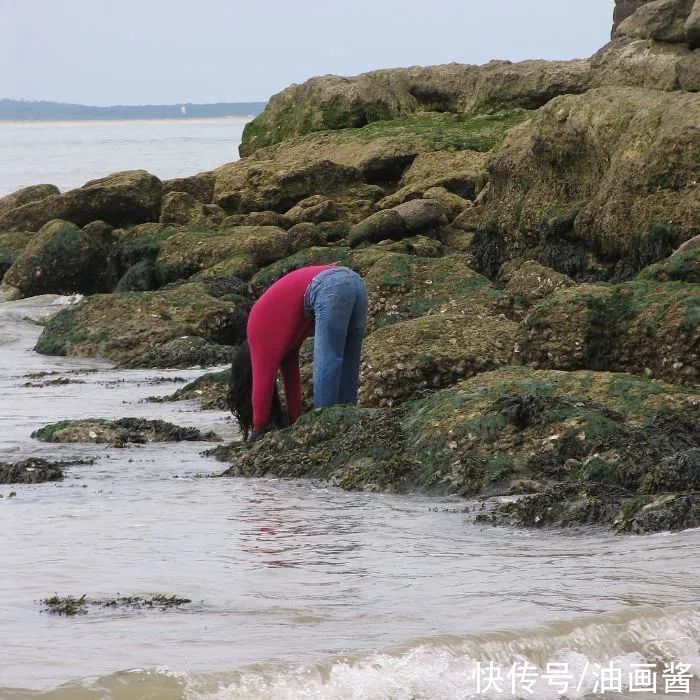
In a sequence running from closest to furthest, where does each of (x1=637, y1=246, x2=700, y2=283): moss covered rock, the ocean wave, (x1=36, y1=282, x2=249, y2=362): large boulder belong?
the ocean wave
(x1=637, y1=246, x2=700, y2=283): moss covered rock
(x1=36, y1=282, x2=249, y2=362): large boulder

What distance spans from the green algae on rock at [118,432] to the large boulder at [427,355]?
1308mm

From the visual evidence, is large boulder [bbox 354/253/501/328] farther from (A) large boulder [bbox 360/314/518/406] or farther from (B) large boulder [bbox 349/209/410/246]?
(B) large boulder [bbox 349/209/410/246]

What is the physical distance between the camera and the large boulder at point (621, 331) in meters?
9.55

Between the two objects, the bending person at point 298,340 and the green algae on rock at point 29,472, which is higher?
the bending person at point 298,340

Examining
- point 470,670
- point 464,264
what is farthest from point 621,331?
point 464,264

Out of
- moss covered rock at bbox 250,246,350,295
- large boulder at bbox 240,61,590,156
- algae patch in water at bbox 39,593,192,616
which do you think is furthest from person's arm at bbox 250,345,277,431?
large boulder at bbox 240,61,590,156

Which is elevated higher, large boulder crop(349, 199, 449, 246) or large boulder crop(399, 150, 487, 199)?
large boulder crop(399, 150, 487, 199)

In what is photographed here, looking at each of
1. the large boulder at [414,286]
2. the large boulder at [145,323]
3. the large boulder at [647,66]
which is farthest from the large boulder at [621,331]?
the large boulder at [647,66]

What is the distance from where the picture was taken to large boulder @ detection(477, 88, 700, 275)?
13.9 metres

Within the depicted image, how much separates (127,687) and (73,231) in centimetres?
1775

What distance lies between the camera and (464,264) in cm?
1552

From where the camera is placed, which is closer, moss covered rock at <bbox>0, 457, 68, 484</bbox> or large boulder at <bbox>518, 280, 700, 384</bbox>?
moss covered rock at <bbox>0, 457, 68, 484</bbox>

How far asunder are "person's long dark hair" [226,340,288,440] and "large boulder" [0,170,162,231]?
14489 mm

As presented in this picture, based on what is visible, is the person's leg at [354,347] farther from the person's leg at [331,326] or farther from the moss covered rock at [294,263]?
the moss covered rock at [294,263]
